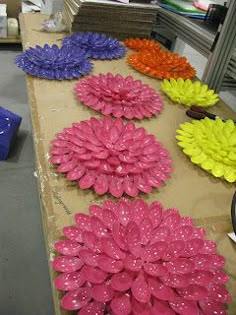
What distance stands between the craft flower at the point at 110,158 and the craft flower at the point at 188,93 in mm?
302

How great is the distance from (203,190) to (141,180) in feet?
0.48

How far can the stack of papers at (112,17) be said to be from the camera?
127 cm

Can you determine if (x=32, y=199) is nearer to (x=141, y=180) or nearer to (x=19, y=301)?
(x=19, y=301)

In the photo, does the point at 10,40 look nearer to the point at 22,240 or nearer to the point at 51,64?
the point at 51,64

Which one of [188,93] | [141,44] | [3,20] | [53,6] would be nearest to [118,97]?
[188,93]

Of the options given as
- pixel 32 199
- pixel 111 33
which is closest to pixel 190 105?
pixel 111 33

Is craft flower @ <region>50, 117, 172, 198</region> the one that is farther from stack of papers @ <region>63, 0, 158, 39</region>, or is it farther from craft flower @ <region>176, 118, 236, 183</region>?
stack of papers @ <region>63, 0, 158, 39</region>

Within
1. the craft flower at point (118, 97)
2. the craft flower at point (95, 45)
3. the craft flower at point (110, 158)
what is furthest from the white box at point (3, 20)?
the craft flower at point (110, 158)

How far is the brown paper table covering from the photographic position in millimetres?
568

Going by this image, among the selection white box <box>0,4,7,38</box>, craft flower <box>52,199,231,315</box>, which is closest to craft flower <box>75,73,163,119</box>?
craft flower <box>52,199,231,315</box>

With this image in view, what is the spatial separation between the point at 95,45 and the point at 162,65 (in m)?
0.28

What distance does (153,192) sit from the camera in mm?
652

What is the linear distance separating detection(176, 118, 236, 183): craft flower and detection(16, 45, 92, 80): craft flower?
0.45m

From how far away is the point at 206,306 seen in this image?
446 millimetres
